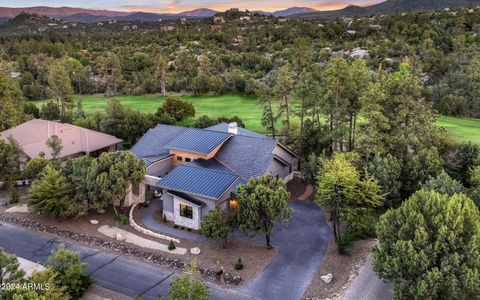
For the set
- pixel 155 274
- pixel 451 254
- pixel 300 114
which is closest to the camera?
pixel 451 254

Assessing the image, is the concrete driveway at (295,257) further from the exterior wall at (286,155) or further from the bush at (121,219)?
the bush at (121,219)

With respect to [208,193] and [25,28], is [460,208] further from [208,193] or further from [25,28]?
[25,28]

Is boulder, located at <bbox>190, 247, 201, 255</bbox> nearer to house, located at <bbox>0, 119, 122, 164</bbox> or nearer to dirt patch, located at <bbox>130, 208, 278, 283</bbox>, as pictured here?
dirt patch, located at <bbox>130, 208, 278, 283</bbox>

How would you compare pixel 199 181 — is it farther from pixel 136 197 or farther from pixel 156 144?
pixel 156 144

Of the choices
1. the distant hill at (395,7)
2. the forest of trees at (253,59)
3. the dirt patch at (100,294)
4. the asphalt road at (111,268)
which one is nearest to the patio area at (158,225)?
the asphalt road at (111,268)

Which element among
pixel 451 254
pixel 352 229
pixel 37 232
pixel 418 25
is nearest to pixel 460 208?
pixel 451 254
